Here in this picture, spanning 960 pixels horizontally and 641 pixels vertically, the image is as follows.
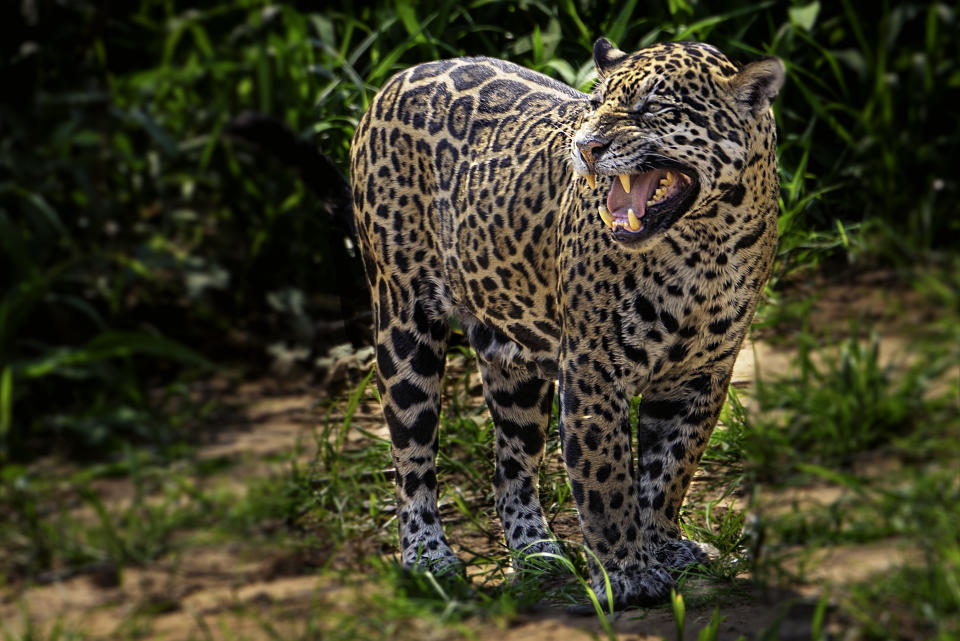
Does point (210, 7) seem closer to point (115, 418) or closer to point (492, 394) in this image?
point (115, 418)

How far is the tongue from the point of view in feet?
12.8

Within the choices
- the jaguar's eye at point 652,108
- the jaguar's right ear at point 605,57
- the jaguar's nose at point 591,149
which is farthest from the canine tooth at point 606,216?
the jaguar's right ear at point 605,57

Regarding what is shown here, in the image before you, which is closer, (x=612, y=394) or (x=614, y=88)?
(x=614, y=88)

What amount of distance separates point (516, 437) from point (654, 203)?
1.62 m

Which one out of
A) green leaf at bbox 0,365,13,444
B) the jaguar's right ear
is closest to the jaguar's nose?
the jaguar's right ear

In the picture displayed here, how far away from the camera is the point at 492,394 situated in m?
5.12

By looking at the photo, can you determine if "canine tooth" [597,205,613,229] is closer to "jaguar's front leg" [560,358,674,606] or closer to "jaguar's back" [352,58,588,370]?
"jaguar's back" [352,58,588,370]

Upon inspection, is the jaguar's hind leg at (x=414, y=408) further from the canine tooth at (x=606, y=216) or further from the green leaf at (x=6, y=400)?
the green leaf at (x=6, y=400)

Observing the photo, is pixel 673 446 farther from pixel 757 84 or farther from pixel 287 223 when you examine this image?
pixel 287 223

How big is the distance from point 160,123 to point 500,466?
7.95 feet

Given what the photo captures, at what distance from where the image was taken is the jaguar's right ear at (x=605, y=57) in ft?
13.7

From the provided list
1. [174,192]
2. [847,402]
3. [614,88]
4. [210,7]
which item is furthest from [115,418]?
[847,402]

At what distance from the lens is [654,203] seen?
3848 millimetres

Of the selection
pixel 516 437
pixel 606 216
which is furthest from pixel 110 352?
pixel 606 216
